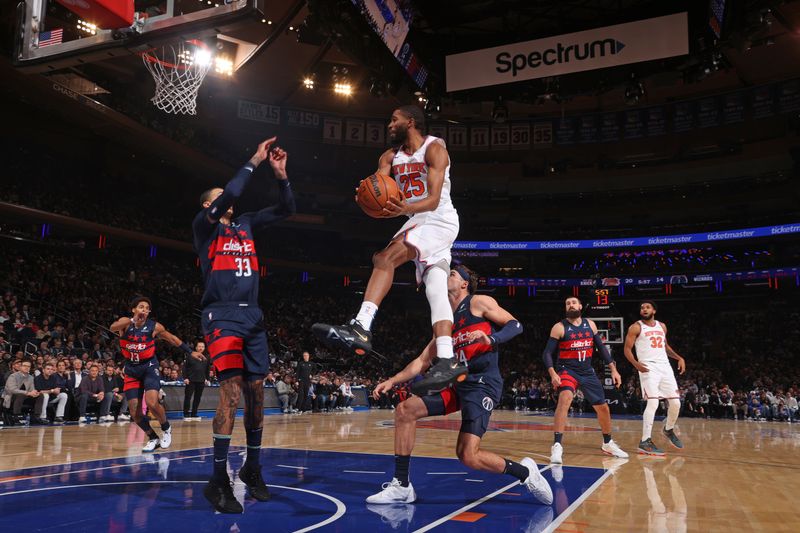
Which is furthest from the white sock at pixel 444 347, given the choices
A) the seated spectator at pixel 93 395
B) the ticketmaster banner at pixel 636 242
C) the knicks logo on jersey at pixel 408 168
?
the ticketmaster banner at pixel 636 242

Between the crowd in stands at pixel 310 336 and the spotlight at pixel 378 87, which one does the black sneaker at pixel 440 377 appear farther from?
the spotlight at pixel 378 87

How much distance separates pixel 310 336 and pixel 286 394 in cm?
978

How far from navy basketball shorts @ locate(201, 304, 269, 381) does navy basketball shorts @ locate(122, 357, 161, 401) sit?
4.12 metres

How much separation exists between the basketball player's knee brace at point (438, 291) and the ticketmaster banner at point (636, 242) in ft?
94.4

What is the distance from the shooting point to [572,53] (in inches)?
528

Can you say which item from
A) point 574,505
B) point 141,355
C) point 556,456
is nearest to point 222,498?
point 574,505

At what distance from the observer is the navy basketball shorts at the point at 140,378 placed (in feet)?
27.1

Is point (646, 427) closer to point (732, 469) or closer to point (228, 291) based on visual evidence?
point (732, 469)

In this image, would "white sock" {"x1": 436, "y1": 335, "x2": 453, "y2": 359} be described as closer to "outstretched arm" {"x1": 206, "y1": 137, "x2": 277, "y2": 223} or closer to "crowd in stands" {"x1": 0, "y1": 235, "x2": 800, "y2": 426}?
"outstretched arm" {"x1": 206, "y1": 137, "x2": 277, "y2": 223}

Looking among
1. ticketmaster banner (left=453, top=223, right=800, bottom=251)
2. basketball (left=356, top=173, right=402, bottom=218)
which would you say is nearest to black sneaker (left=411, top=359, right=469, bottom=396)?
basketball (left=356, top=173, right=402, bottom=218)

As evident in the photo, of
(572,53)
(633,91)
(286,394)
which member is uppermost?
(633,91)

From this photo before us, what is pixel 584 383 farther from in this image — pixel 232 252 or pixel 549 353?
pixel 232 252

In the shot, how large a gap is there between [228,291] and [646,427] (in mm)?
6567

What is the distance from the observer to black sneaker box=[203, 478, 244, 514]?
4.11 m
